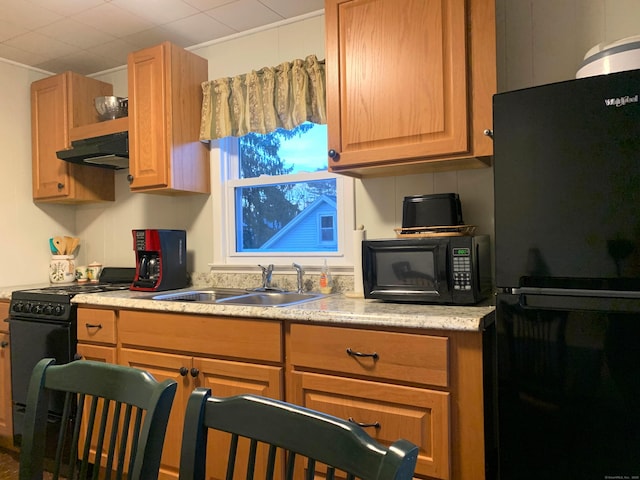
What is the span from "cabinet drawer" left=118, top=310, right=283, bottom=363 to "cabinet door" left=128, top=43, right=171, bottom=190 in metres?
0.81

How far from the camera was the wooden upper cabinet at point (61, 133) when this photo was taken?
3.06m

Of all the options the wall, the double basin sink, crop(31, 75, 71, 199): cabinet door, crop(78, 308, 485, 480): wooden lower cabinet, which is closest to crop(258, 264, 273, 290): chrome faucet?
the double basin sink

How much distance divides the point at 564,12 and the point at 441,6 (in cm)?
54

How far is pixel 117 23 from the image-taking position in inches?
101

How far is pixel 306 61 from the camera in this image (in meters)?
2.40

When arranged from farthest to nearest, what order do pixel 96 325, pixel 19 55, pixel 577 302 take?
pixel 19 55 < pixel 96 325 < pixel 577 302

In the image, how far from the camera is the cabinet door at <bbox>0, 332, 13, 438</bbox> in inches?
105

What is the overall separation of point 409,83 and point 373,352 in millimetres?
1029

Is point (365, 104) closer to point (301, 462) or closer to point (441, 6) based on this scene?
point (441, 6)

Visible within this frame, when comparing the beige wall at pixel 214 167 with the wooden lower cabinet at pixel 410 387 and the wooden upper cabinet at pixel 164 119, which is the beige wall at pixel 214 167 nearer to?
the wooden upper cabinet at pixel 164 119

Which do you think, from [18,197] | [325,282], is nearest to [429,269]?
[325,282]

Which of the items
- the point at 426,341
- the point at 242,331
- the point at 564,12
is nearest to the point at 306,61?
the point at 564,12

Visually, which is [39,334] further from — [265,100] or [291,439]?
[291,439]

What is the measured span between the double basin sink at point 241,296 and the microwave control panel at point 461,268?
727mm
